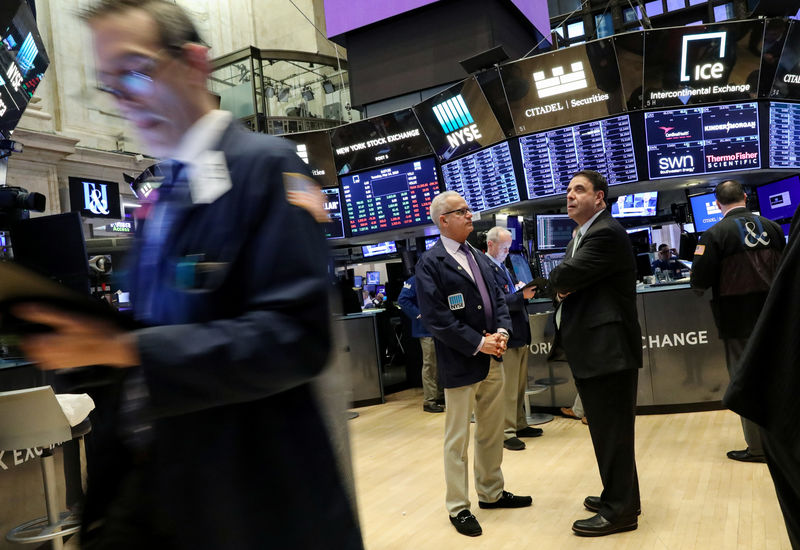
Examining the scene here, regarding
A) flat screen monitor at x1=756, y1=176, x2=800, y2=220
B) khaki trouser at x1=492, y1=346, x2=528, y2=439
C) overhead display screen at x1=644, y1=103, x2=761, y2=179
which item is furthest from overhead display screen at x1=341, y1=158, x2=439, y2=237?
flat screen monitor at x1=756, y1=176, x2=800, y2=220

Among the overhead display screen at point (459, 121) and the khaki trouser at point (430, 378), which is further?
the khaki trouser at point (430, 378)

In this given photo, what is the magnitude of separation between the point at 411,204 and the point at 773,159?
4091mm

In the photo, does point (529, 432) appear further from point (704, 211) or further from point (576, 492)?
point (704, 211)

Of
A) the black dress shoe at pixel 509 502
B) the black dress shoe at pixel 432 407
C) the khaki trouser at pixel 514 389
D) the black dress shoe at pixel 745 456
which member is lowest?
the black dress shoe at pixel 432 407

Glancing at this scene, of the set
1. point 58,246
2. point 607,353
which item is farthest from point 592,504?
point 58,246

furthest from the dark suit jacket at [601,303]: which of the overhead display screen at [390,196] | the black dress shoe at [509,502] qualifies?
the overhead display screen at [390,196]

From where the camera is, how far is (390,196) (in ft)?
26.4

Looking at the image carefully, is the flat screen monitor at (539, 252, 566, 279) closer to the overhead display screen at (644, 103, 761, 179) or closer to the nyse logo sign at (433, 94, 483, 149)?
the overhead display screen at (644, 103, 761, 179)

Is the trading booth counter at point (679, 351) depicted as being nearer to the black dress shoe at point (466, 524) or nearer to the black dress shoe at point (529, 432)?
the black dress shoe at point (529, 432)

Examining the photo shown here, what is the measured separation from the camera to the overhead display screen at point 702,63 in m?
6.03

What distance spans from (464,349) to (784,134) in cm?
513

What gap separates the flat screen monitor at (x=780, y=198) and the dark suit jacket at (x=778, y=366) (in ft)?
20.5

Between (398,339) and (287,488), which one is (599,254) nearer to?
(287,488)

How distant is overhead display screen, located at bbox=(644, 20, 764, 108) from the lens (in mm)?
6031
